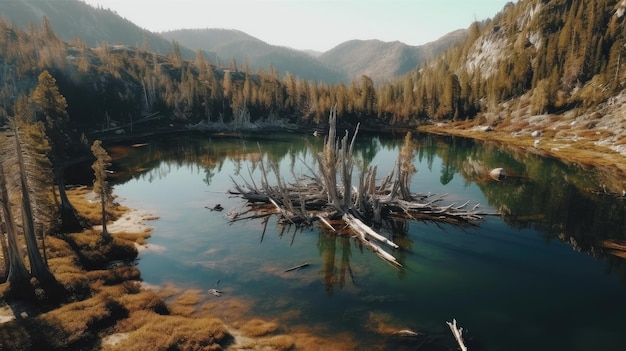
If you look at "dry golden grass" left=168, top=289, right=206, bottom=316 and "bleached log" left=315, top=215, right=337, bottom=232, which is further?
"bleached log" left=315, top=215, right=337, bottom=232

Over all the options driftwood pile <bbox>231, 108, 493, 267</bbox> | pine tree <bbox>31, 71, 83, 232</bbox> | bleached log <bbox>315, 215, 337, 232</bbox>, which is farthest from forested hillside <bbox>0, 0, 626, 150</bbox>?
bleached log <bbox>315, 215, 337, 232</bbox>

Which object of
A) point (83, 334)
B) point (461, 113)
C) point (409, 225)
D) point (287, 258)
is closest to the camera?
point (83, 334)

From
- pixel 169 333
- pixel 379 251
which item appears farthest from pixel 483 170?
pixel 169 333

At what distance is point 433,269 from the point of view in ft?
114

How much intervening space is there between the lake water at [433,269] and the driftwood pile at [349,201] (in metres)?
2.07

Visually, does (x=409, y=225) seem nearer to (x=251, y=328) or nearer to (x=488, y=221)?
(x=488, y=221)

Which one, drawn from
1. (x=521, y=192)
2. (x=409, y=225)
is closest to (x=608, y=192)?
(x=521, y=192)

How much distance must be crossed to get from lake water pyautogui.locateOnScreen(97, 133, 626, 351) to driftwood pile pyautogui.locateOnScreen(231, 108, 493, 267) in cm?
207

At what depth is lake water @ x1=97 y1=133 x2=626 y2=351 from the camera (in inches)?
1025

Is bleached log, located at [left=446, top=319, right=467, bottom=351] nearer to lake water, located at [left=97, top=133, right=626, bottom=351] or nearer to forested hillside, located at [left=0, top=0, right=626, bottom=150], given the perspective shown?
lake water, located at [left=97, top=133, right=626, bottom=351]

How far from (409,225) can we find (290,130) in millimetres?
136581

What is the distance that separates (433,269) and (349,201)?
13815 mm

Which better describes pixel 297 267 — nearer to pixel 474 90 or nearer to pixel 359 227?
pixel 359 227

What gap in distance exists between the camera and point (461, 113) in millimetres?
189750
